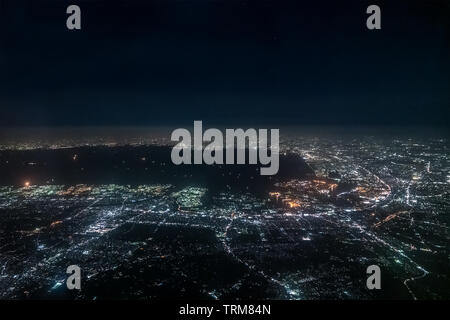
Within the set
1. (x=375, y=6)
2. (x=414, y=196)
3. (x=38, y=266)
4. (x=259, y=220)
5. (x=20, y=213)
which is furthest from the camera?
(x=414, y=196)

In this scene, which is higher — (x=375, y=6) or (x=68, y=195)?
(x=375, y=6)

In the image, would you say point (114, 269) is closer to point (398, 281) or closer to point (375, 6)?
point (398, 281)

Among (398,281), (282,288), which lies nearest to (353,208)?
(398,281)

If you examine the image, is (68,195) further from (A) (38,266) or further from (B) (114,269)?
(B) (114,269)

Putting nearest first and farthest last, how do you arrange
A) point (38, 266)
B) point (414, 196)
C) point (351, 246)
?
→ point (38, 266), point (351, 246), point (414, 196)

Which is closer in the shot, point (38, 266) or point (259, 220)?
point (38, 266)

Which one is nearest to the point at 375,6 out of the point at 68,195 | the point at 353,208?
the point at 353,208

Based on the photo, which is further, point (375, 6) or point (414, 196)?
point (414, 196)
